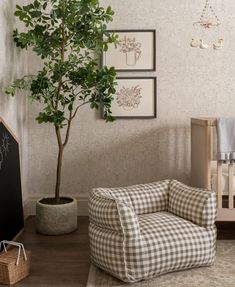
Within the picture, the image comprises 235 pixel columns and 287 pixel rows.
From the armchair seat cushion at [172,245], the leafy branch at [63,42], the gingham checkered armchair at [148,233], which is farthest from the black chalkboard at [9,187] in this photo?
the armchair seat cushion at [172,245]

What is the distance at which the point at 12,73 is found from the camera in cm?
308

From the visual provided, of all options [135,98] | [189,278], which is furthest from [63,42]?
[189,278]

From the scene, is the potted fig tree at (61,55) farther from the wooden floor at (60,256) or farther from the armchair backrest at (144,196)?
the armchair backrest at (144,196)

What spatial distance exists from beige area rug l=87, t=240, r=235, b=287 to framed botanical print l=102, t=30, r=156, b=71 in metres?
1.84

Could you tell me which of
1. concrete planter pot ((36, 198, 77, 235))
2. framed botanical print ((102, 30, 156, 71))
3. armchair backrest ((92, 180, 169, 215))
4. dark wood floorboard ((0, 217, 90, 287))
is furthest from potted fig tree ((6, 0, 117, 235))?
armchair backrest ((92, 180, 169, 215))

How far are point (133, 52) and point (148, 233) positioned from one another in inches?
72.0

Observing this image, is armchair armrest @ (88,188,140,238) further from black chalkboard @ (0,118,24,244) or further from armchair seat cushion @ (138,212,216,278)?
black chalkboard @ (0,118,24,244)

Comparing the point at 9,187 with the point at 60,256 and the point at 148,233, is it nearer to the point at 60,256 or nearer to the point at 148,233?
the point at 60,256

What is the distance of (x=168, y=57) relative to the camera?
11.3 feet

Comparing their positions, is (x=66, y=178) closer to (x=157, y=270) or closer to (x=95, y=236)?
(x=95, y=236)

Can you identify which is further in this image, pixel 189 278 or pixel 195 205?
pixel 195 205

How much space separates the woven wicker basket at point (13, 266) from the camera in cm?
215

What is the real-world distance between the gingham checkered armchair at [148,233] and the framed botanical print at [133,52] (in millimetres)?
1338

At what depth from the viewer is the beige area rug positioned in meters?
2.14
